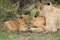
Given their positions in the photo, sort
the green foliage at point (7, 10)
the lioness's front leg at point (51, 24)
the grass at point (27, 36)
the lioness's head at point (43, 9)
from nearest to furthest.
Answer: the grass at point (27, 36) → the lioness's front leg at point (51, 24) → the green foliage at point (7, 10) → the lioness's head at point (43, 9)

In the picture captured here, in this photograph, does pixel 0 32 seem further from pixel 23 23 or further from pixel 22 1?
pixel 22 1

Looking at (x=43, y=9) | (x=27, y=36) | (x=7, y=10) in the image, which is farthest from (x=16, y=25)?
(x=43, y=9)

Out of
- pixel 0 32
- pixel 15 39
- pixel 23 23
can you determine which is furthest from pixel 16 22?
pixel 15 39

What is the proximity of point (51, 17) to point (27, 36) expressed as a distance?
126cm

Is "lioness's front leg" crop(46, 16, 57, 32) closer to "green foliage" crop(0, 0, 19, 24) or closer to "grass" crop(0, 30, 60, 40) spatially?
"grass" crop(0, 30, 60, 40)

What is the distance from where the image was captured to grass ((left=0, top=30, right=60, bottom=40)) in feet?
22.2

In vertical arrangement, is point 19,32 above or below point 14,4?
below

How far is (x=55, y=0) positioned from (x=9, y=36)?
15.4ft

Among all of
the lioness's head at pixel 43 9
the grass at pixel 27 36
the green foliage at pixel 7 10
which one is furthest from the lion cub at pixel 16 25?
the lioness's head at pixel 43 9

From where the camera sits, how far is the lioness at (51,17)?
7625 millimetres

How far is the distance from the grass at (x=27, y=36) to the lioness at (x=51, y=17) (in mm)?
300

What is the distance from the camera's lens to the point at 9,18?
8305mm

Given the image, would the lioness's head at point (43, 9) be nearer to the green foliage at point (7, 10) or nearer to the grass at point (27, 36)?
the green foliage at point (7, 10)

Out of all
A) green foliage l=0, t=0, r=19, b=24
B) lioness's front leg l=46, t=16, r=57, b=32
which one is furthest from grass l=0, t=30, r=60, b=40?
green foliage l=0, t=0, r=19, b=24
